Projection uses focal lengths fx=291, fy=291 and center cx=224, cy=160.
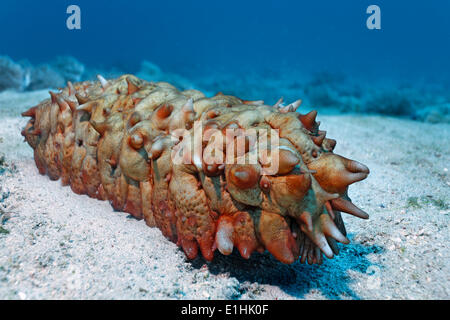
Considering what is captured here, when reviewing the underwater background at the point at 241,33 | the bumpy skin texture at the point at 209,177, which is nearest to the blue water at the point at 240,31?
the underwater background at the point at 241,33

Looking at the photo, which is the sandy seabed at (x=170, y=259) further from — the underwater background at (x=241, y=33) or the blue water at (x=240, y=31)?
the blue water at (x=240, y=31)

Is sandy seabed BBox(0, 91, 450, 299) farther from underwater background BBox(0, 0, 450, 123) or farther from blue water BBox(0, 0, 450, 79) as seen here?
blue water BBox(0, 0, 450, 79)

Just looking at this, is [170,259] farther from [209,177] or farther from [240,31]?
[240,31]

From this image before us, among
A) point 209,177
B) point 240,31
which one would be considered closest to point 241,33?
point 240,31

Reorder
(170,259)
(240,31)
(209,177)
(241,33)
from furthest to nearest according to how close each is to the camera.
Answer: (240,31)
(241,33)
(170,259)
(209,177)

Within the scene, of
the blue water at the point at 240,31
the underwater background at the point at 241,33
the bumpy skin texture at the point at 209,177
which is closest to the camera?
the bumpy skin texture at the point at 209,177

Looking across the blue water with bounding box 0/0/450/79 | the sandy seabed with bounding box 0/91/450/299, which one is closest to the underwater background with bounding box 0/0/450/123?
the blue water with bounding box 0/0/450/79

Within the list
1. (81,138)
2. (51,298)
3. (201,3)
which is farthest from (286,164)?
(201,3)
